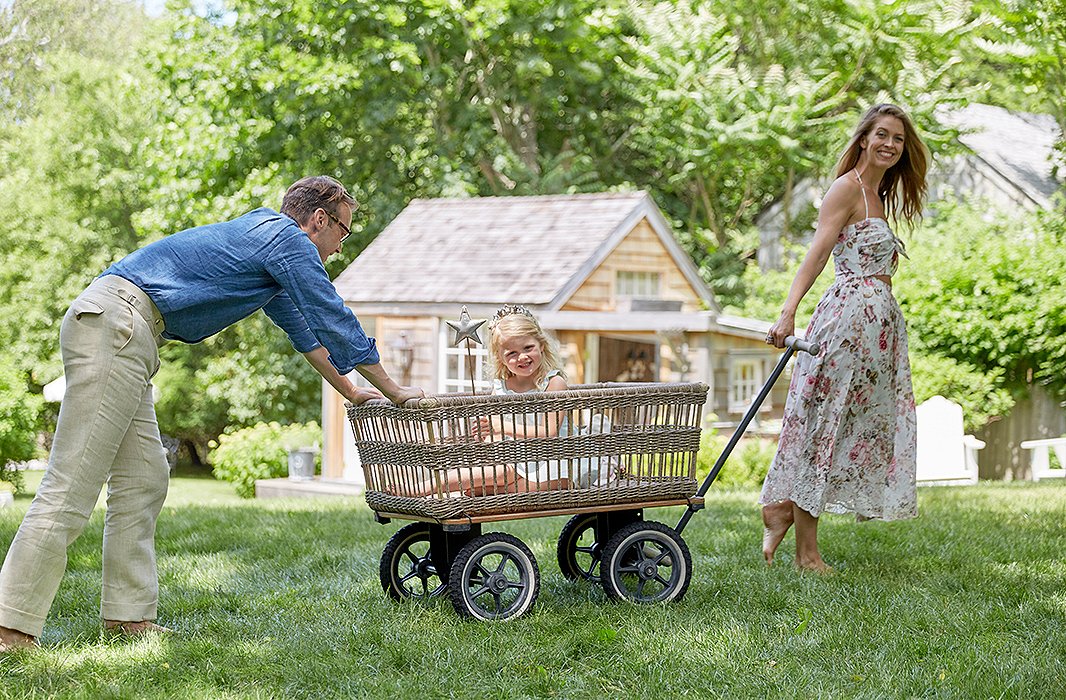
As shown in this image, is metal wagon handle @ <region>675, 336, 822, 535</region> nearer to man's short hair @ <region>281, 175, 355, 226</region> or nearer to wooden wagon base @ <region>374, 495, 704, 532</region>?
wooden wagon base @ <region>374, 495, 704, 532</region>

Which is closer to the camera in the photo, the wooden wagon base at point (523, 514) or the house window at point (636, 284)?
the wooden wagon base at point (523, 514)

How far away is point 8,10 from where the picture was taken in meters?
26.2

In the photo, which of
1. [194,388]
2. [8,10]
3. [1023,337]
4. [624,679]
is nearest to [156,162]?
[194,388]

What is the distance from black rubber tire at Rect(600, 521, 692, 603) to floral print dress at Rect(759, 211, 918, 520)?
2.45ft

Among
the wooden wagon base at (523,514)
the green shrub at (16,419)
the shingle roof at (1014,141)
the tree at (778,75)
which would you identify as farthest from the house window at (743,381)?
the wooden wagon base at (523,514)

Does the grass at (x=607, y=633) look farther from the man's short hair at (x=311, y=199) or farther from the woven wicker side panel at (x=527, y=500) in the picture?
the man's short hair at (x=311, y=199)

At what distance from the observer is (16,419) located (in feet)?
45.1

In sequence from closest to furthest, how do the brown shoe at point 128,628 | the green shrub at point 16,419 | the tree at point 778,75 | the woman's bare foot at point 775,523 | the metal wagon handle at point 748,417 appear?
the brown shoe at point 128,628
the metal wagon handle at point 748,417
the woman's bare foot at point 775,523
the green shrub at point 16,419
the tree at point 778,75

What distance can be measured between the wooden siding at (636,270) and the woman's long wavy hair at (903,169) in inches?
345

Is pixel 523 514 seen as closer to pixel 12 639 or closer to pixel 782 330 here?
pixel 782 330

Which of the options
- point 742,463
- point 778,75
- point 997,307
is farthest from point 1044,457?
point 778,75

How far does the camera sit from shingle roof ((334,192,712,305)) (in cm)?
1426

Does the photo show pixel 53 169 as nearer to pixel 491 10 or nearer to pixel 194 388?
pixel 194 388

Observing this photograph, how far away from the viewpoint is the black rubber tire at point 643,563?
15.5 feet
